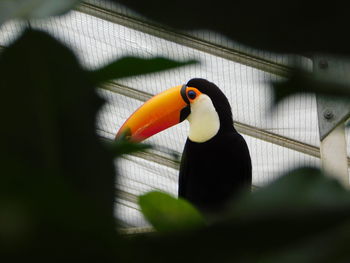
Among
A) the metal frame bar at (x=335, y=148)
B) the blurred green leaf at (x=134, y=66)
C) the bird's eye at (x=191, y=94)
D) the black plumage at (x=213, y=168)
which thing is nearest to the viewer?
the blurred green leaf at (x=134, y=66)

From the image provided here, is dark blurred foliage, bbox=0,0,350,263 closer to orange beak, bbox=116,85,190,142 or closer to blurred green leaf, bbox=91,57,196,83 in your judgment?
blurred green leaf, bbox=91,57,196,83

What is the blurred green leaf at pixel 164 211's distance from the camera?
0.24 metres

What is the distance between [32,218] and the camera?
0.53 ft

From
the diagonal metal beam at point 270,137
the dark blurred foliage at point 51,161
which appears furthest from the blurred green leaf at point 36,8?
the diagonal metal beam at point 270,137

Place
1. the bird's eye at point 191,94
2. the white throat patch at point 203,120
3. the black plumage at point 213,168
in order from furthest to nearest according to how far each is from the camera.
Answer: the bird's eye at point 191,94, the white throat patch at point 203,120, the black plumage at point 213,168

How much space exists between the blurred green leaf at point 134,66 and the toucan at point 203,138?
241 cm

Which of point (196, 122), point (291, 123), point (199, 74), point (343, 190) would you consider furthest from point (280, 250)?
point (199, 74)

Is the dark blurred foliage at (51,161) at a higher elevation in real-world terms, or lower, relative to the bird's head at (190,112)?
lower

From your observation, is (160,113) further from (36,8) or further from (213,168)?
(36,8)

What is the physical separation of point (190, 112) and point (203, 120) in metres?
0.20

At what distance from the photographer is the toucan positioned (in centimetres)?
296

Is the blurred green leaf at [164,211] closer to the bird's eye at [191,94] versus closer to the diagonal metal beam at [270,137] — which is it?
the bird's eye at [191,94]

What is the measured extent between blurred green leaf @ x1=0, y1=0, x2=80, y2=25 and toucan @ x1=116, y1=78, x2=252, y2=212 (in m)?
2.46

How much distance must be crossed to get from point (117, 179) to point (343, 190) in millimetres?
58
